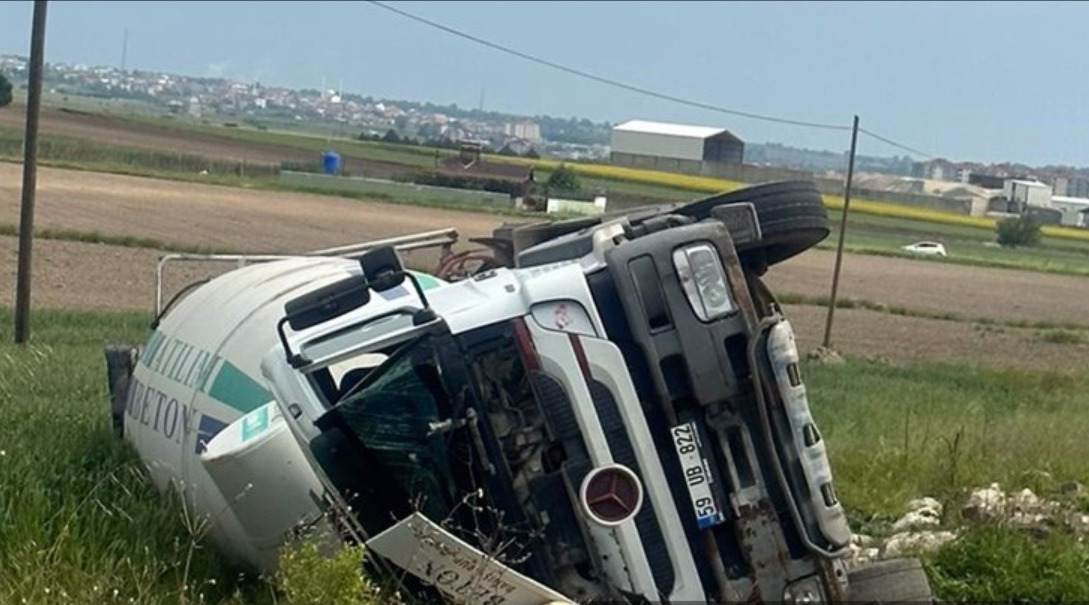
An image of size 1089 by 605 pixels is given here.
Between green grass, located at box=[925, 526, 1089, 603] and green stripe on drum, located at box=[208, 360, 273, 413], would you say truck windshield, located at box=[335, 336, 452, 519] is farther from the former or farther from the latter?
green grass, located at box=[925, 526, 1089, 603]

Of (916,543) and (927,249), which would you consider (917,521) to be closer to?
(916,543)

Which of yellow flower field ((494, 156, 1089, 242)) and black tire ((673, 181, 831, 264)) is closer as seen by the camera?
black tire ((673, 181, 831, 264))

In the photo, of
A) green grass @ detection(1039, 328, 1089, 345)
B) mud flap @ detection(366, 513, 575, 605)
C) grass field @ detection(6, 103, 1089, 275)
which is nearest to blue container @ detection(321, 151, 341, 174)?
grass field @ detection(6, 103, 1089, 275)

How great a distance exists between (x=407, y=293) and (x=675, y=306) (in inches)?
51.0

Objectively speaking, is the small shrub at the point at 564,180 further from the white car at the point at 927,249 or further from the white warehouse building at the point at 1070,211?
the white car at the point at 927,249

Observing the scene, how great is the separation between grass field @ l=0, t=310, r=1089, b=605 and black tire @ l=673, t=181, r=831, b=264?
1.62 m

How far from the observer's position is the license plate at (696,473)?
16.1 ft

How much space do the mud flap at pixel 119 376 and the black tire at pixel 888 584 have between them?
352 centimetres

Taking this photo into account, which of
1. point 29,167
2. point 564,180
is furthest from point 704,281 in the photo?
point 564,180

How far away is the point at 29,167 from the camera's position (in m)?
14.0

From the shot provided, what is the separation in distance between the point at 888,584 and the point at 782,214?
52.3 inches

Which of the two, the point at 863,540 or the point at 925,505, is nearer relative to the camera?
the point at 863,540

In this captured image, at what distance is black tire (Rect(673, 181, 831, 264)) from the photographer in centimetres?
561

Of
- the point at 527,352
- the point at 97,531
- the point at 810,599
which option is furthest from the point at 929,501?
the point at 97,531
